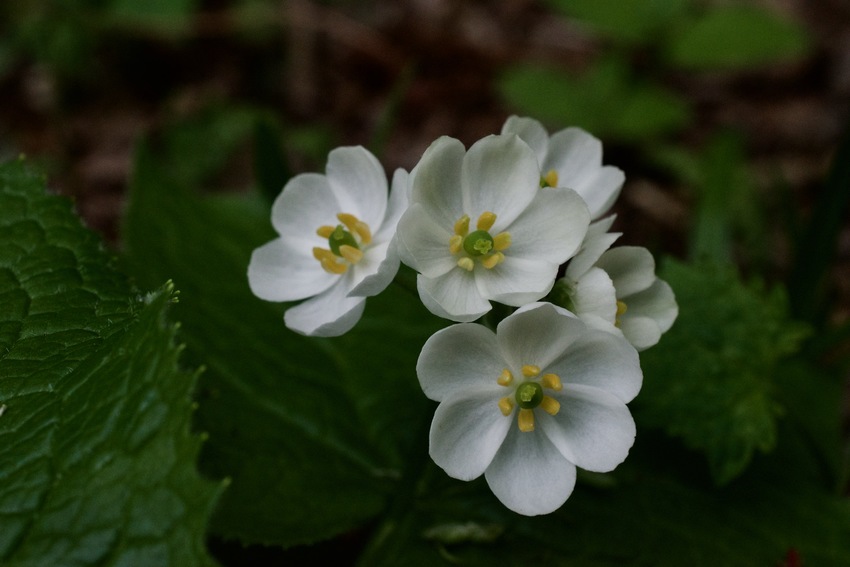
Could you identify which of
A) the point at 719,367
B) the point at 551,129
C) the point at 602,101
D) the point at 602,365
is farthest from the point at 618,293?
the point at 551,129

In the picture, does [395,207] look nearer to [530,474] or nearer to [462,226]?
[462,226]

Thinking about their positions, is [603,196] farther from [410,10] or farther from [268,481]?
[410,10]

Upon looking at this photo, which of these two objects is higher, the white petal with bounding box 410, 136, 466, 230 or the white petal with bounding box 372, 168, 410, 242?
the white petal with bounding box 410, 136, 466, 230

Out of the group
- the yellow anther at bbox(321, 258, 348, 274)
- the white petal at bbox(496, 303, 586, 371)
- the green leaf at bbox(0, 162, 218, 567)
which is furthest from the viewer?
the yellow anther at bbox(321, 258, 348, 274)

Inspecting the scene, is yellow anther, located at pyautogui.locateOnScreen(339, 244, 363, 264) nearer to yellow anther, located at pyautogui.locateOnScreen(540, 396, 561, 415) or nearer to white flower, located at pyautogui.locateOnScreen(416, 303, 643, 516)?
white flower, located at pyautogui.locateOnScreen(416, 303, 643, 516)

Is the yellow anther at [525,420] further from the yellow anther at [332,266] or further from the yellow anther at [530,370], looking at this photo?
the yellow anther at [332,266]

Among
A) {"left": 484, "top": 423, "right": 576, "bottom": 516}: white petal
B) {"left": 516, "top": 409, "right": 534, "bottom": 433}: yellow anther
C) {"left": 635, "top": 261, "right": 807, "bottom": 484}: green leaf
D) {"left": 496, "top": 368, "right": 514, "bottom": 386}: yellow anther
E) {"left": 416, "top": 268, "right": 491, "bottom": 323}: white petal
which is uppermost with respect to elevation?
{"left": 416, "top": 268, "right": 491, "bottom": 323}: white petal

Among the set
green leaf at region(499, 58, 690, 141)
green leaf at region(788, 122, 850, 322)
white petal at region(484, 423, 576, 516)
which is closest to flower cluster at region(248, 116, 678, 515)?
white petal at region(484, 423, 576, 516)

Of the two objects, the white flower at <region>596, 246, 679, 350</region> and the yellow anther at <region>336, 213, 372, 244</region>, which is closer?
the white flower at <region>596, 246, 679, 350</region>
